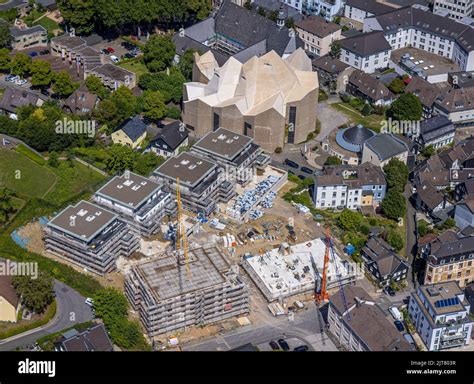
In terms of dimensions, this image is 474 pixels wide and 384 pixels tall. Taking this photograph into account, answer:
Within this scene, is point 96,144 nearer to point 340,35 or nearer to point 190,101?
point 190,101

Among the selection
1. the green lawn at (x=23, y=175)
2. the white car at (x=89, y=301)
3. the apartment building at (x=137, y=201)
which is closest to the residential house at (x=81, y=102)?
the green lawn at (x=23, y=175)

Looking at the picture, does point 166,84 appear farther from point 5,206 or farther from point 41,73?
point 5,206

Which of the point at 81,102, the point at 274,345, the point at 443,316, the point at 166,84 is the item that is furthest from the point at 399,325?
the point at 81,102

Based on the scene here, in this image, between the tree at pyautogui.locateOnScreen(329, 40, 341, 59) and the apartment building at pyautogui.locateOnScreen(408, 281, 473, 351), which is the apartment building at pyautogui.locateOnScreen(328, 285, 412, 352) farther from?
the tree at pyautogui.locateOnScreen(329, 40, 341, 59)

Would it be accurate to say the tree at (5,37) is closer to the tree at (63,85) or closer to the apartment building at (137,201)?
the tree at (63,85)

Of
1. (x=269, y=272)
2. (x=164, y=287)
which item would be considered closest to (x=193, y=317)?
(x=164, y=287)

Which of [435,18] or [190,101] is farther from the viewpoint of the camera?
[435,18]
